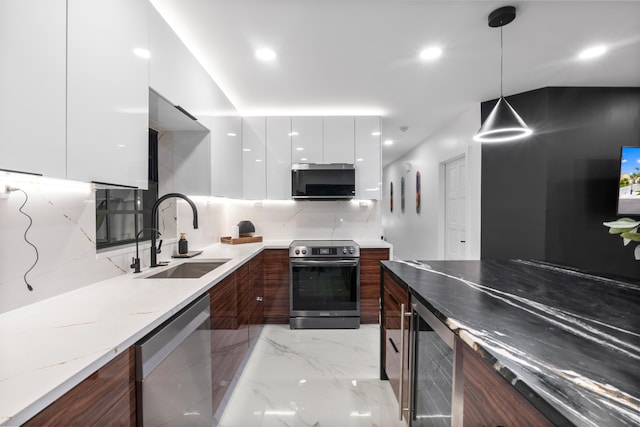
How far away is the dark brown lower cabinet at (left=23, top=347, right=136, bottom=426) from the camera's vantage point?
0.59 metres

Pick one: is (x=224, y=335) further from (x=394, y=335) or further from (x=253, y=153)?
(x=253, y=153)

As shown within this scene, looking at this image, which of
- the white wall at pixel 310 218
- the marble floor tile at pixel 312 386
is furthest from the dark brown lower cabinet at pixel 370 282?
the white wall at pixel 310 218

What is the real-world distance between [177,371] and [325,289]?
1.94 meters

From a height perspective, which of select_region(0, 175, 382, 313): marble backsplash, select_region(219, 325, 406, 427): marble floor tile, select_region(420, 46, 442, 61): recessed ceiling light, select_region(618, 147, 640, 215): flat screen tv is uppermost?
select_region(420, 46, 442, 61): recessed ceiling light

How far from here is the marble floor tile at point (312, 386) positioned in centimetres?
168

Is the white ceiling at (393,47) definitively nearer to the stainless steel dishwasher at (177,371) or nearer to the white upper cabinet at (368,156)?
the white upper cabinet at (368,156)

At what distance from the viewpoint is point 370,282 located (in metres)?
2.97

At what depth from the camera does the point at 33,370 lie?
2.05 feet

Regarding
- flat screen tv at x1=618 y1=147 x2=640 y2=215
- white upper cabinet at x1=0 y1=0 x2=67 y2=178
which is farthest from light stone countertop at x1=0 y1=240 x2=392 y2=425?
flat screen tv at x1=618 y1=147 x2=640 y2=215

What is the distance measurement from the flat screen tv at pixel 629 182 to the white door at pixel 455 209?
1.42 meters

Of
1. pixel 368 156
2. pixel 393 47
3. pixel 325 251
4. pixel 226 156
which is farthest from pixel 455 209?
pixel 226 156

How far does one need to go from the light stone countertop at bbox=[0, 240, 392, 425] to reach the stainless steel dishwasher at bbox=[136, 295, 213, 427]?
62 mm

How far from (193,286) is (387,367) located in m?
1.46

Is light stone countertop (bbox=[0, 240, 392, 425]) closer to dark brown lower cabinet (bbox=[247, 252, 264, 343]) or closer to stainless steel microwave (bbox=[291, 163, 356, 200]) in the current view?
dark brown lower cabinet (bbox=[247, 252, 264, 343])
